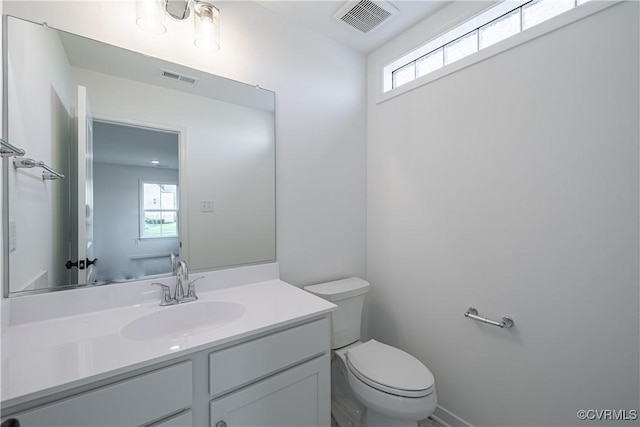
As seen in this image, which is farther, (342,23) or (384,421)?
(342,23)

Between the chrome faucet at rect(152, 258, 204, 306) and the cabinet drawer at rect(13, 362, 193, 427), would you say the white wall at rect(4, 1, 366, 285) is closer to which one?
the chrome faucet at rect(152, 258, 204, 306)

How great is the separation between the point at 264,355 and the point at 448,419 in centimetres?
131

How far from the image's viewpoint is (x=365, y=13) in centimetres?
159

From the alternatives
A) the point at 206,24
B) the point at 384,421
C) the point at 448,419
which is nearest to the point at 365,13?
the point at 206,24

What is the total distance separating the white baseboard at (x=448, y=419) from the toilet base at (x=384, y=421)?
0.40m

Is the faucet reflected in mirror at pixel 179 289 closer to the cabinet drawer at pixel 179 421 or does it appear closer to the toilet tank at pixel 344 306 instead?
the cabinet drawer at pixel 179 421

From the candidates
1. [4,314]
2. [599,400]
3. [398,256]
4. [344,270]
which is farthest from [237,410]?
[599,400]

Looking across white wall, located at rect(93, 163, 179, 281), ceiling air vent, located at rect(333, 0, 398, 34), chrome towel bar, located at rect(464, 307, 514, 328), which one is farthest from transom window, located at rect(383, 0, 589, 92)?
white wall, located at rect(93, 163, 179, 281)

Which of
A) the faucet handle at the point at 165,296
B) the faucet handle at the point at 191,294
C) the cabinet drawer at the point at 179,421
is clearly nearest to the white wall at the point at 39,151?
the faucet handle at the point at 165,296

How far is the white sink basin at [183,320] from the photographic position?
1066 millimetres

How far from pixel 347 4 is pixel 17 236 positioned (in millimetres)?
1849

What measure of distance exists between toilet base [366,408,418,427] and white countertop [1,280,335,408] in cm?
70

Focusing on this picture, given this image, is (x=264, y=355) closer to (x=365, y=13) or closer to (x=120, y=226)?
(x=120, y=226)

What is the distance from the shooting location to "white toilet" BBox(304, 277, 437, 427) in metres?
1.21
